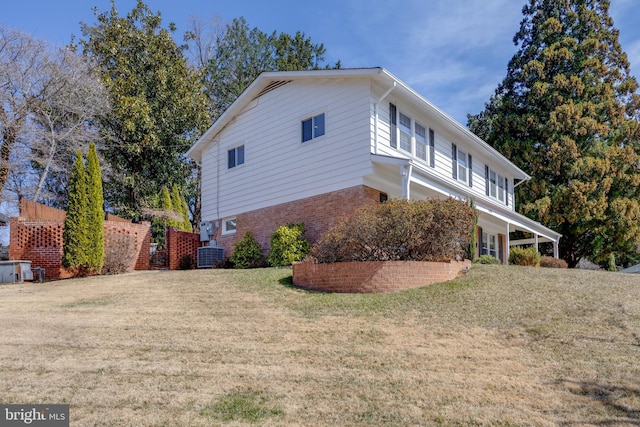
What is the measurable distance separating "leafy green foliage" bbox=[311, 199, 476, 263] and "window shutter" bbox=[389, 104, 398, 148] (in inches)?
174

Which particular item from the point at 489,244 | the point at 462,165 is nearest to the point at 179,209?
the point at 462,165

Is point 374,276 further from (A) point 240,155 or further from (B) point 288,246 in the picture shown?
(A) point 240,155

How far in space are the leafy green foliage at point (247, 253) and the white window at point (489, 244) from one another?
409 inches

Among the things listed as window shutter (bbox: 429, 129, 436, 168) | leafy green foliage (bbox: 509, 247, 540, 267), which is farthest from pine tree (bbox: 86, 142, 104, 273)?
leafy green foliage (bbox: 509, 247, 540, 267)

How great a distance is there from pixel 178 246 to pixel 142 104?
9257 mm

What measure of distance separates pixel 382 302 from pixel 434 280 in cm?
186

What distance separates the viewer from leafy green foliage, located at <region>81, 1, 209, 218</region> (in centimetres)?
2566

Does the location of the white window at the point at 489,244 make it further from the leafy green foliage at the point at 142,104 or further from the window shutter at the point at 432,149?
the leafy green foliage at the point at 142,104

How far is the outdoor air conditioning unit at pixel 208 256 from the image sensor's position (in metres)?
18.2

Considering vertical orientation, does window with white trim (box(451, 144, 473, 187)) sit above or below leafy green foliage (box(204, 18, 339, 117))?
below

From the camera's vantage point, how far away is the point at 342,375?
5992 mm

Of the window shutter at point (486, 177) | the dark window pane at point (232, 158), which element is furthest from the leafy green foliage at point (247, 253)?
the window shutter at point (486, 177)

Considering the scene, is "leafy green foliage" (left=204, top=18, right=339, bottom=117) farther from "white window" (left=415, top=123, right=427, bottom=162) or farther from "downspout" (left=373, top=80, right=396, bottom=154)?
"downspout" (left=373, top=80, right=396, bottom=154)

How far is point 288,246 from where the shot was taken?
15.2 meters
